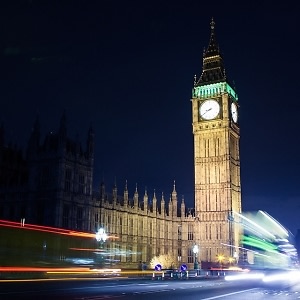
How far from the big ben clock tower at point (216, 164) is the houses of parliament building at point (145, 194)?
20 centimetres

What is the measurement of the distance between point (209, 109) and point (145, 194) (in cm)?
2560

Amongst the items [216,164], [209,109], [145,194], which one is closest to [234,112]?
[209,109]

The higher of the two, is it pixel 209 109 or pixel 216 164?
pixel 209 109

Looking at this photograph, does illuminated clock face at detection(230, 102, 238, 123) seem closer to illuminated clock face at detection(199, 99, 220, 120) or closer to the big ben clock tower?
the big ben clock tower

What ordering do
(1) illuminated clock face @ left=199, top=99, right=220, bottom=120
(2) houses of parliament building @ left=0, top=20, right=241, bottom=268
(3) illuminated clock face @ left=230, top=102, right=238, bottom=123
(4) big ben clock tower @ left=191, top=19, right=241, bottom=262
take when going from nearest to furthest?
(2) houses of parliament building @ left=0, top=20, right=241, bottom=268 < (4) big ben clock tower @ left=191, top=19, right=241, bottom=262 < (1) illuminated clock face @ left=199, top=99, right=220, bottom=120 < (3) illuminated clock face @ left=230, top=102, right=238, bottom=123

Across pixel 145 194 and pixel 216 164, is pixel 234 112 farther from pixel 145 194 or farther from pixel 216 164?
pixel 145 194

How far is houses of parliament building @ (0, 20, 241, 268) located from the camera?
2635 inches

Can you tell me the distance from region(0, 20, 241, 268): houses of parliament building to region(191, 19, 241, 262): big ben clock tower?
203 millimetres

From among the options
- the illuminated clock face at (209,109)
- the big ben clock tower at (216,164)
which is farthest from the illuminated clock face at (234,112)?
the illuminated clock face at (209,109)

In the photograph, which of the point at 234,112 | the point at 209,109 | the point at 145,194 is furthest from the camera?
the point at 234,112

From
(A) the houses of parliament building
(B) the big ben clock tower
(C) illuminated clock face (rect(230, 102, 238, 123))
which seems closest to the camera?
(A) the houses of parliament building

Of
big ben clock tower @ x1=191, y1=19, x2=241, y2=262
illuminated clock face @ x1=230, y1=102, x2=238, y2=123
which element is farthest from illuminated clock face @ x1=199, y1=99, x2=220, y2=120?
illuminated clock face @ x1=230, y1=102, x2=238, y2=123

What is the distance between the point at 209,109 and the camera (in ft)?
334

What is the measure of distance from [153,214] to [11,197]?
31.7 meters
